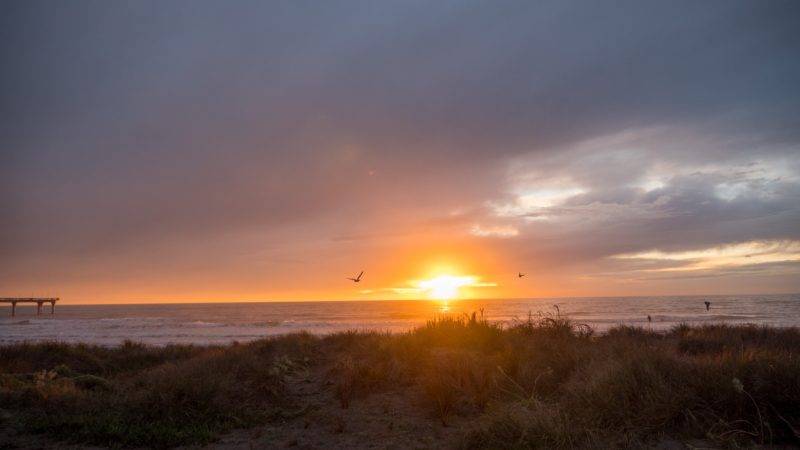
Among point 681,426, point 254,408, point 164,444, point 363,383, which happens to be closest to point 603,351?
point 681,426

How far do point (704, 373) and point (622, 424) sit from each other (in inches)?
76.0

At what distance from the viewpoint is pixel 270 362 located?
12.6m

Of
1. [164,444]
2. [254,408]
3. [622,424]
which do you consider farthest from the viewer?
[254,408]

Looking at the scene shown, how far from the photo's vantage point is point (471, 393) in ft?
31.0

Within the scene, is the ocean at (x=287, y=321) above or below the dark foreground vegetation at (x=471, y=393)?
below

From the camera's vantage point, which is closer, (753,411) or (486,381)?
(753,411)

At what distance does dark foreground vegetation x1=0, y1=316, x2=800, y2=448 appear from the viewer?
7.07 meters

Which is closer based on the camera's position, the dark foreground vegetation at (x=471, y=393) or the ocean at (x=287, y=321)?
the dark foreground vegetation at (x=471, y=393)

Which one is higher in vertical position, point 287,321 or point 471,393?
point 471,393

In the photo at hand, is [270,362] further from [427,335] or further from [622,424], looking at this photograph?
Result: [622,424]

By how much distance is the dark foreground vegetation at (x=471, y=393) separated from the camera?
7.07 m

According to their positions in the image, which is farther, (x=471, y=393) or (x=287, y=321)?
(x=287, y=321)

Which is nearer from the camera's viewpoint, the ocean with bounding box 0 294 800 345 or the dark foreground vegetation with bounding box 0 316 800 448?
the dark foreground vegetation with bounding box 0 316 800 448

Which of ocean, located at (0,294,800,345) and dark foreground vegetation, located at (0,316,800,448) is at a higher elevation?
dark foreground vegetation, located at (0,316,800,448)
